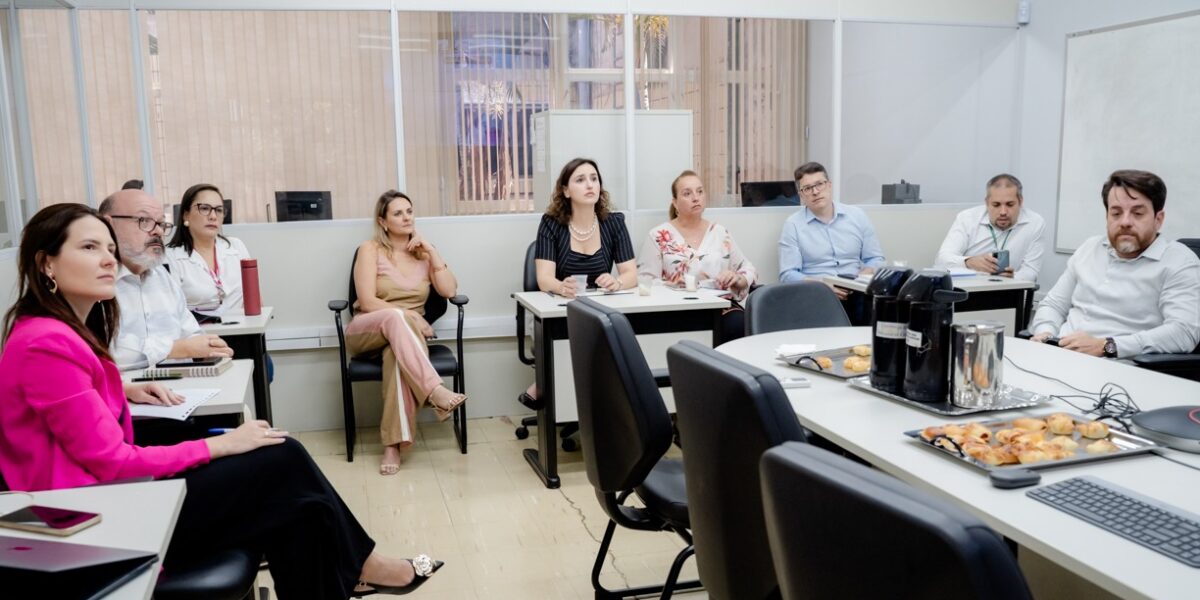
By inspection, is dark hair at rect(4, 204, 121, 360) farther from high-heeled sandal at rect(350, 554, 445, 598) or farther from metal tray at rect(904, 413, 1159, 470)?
metal tray at rect(904, 413, 1159, 470)

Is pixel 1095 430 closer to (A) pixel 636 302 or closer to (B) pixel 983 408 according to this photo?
(B) pixel 983 408

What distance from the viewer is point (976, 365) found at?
6.80 feet

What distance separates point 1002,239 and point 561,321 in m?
2.74

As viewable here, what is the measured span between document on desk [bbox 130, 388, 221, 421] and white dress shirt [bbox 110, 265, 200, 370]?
0.53m

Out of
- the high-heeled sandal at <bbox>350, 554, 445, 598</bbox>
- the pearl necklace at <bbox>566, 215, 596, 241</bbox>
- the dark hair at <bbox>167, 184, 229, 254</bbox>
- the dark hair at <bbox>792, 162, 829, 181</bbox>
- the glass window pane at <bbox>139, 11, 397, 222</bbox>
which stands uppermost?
the glass window pane at <bbox>139, 11, 397, 222</bbox>

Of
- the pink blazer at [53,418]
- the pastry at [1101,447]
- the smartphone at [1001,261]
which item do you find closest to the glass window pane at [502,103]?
the smartphone at [1001,261]

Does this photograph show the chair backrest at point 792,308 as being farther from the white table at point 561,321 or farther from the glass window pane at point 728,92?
the glass window pane at point 728,92

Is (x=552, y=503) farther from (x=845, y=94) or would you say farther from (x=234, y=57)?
(x=845, y=94)

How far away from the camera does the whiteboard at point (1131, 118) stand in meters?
4.73

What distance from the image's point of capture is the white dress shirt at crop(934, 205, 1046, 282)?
5.12 metres

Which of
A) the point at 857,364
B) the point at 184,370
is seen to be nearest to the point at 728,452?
the point at 857,364

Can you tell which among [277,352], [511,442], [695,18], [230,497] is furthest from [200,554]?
[695,18]

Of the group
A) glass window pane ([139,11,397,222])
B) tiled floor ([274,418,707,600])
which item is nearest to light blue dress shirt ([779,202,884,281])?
tiled floor ([274,418,707,600])

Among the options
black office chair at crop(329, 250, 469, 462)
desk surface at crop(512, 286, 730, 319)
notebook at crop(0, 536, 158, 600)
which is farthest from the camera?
black office chair at crop(329, 250, 469, 462)
